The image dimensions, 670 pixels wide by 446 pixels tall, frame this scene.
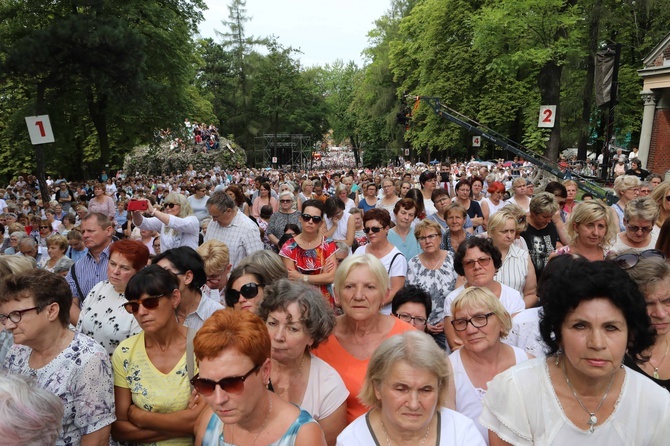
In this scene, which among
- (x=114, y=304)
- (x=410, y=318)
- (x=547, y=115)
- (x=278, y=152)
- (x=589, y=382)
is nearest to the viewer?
(x=589, y=382)

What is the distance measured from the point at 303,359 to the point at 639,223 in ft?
11.8

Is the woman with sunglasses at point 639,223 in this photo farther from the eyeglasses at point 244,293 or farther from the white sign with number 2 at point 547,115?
the white sign with number 2 at point 547,115

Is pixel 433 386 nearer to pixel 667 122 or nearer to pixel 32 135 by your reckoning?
pixel 32 135

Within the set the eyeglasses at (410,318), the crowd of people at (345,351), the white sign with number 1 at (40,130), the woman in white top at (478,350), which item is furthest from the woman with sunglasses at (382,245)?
the white sign with number 1 at (40,130)

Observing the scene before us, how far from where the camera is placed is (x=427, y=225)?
15.4 feet

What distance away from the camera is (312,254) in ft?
16.2

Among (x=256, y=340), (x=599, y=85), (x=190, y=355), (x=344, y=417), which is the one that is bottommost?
(x=344, y=417)

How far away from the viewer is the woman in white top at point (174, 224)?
5695 mm

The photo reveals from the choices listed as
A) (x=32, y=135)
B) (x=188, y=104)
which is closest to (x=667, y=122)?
(x=188, y=104)

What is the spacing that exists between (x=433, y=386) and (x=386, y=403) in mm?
220

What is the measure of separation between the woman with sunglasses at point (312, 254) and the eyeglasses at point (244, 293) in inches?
50.3

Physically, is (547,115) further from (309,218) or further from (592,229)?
(309,218)

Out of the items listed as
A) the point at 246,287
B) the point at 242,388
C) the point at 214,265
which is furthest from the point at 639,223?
the point at 242,388

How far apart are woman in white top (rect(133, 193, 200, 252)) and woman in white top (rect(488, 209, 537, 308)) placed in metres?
3.52
